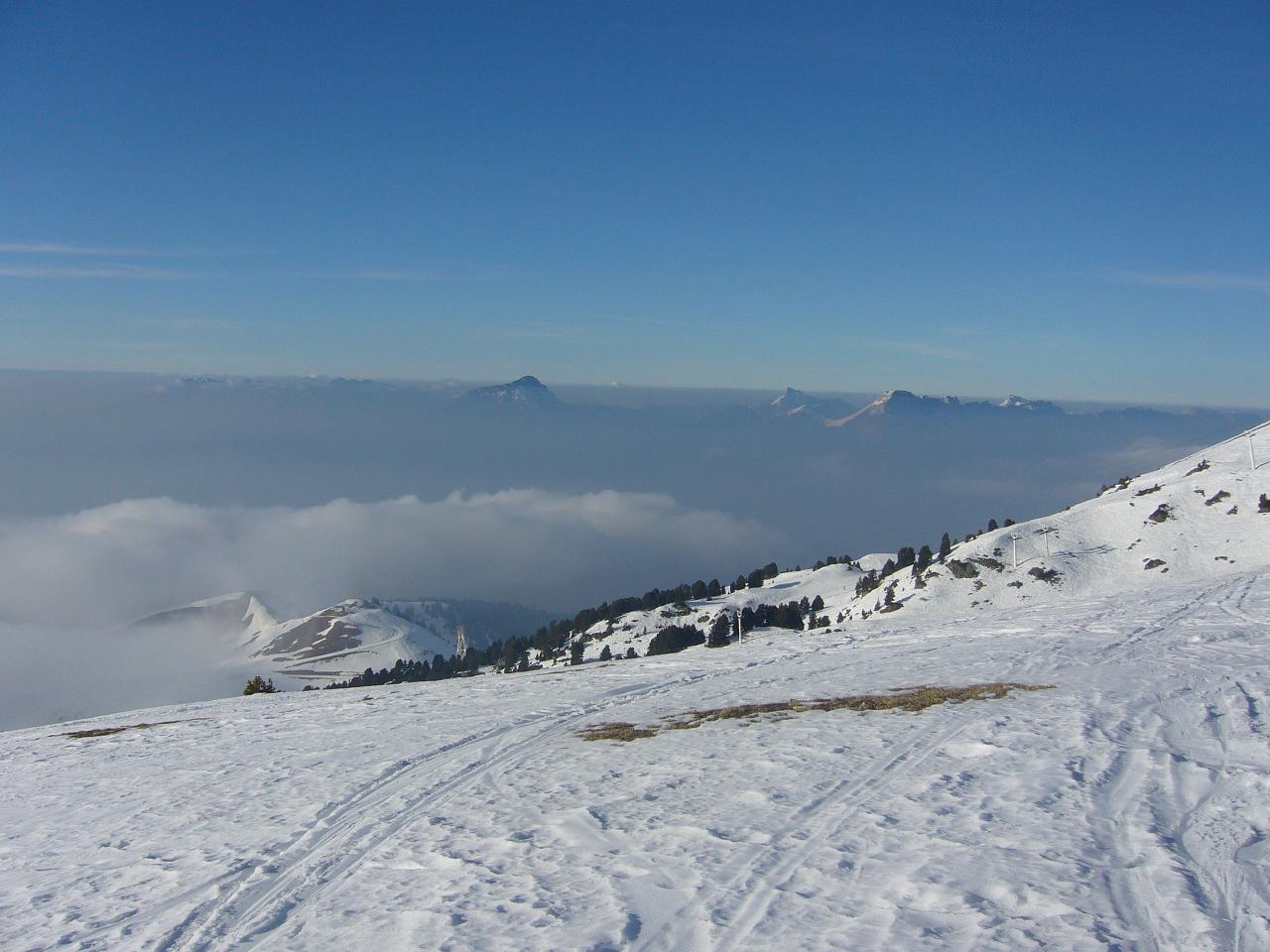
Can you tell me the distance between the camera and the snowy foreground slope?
7.95m

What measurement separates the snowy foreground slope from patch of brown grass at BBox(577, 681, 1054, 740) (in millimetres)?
637

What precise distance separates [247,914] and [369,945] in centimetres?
210

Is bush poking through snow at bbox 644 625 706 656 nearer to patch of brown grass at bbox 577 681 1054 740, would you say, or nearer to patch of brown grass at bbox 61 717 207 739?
patch of brown grass at bbox 61 717 207 739

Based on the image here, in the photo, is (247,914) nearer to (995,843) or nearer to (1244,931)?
(995,843)

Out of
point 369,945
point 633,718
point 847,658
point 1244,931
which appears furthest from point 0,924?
point 847,658

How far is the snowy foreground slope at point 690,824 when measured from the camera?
7953 mm

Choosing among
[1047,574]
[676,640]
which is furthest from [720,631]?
[1047,574]

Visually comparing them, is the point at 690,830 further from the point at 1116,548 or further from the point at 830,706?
the point at 1116,548

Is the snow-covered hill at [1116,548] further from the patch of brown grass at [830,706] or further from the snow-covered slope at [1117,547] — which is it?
the patch of brown grass at [830,706]

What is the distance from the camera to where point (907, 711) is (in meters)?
16.3

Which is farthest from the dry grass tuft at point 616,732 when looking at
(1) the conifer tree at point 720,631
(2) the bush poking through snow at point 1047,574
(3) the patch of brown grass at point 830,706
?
(2) the bush poking through snow at point 1047,574

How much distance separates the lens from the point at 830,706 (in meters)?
17.8

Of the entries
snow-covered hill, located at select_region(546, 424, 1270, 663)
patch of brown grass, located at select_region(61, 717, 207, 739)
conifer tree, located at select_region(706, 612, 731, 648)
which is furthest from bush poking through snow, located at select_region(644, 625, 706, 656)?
patch of brown grass, located at select_region(61, 717, 207, 739)

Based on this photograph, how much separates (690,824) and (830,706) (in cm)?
811
